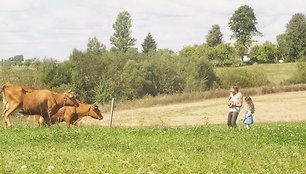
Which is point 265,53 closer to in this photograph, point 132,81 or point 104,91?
point 132,81

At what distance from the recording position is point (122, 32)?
515 feet

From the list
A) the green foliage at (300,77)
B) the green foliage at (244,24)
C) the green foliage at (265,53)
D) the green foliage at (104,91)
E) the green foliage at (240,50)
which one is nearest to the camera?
the green foliage at (104,91)

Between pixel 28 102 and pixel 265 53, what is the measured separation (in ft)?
352

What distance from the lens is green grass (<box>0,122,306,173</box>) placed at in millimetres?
9742

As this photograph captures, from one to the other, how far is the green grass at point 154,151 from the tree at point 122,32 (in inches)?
5348

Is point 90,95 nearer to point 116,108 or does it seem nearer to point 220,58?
point 116,108

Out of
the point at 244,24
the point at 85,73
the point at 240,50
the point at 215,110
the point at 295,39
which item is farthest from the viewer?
the point at 244,24

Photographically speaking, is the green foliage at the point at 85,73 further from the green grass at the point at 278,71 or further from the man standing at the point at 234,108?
the man standing at the point at 234,108

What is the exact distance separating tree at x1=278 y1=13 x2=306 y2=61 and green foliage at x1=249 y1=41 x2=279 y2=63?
7.39 ft

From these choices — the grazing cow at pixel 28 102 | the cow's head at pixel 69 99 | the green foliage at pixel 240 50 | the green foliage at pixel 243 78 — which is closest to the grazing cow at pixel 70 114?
the cow's head at pixel 69 99

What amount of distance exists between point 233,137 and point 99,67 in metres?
61.5

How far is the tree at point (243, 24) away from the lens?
136m

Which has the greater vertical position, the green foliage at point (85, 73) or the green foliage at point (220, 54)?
the green foliage at point (220, 54)

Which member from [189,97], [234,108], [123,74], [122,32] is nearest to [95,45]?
[123,74]
